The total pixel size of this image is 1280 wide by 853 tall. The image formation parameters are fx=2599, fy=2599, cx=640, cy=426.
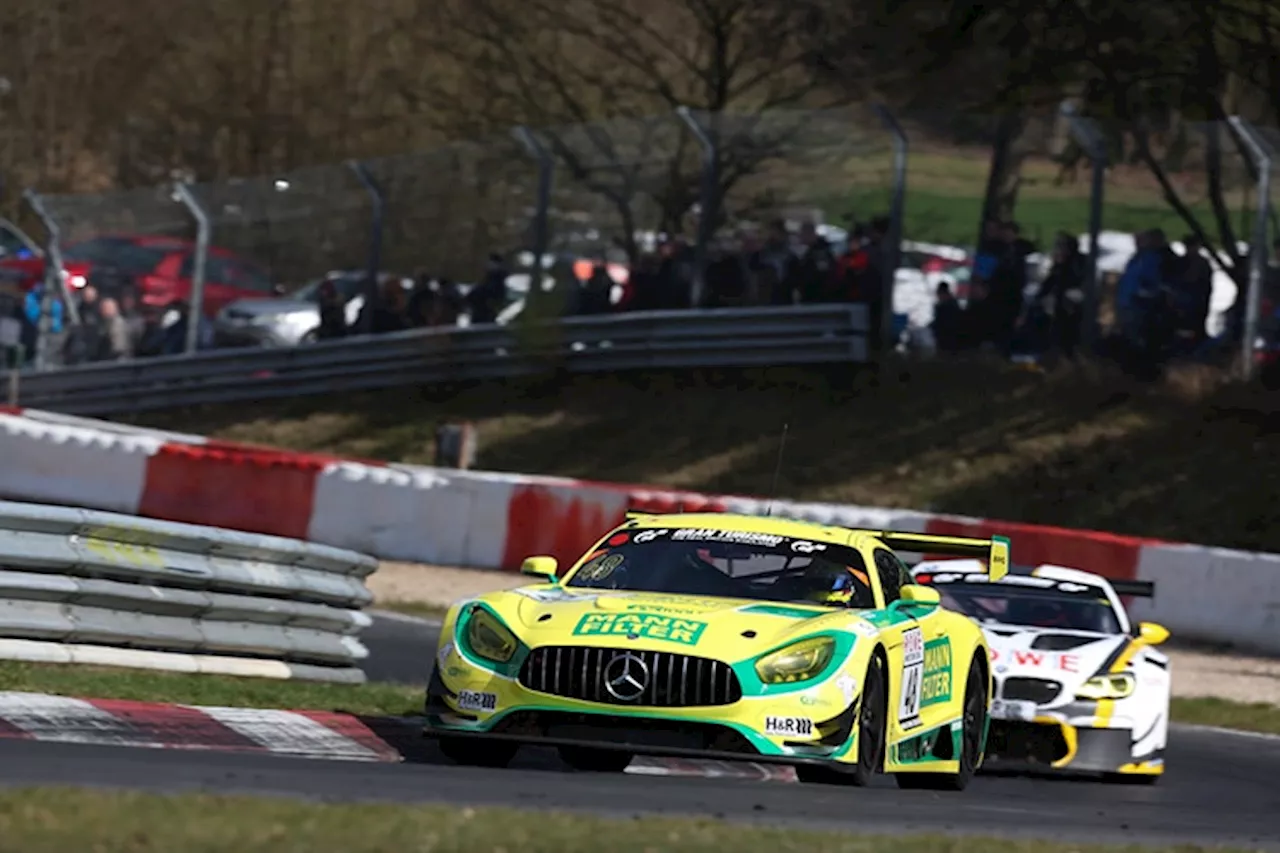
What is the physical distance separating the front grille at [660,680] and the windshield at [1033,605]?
14.9ft

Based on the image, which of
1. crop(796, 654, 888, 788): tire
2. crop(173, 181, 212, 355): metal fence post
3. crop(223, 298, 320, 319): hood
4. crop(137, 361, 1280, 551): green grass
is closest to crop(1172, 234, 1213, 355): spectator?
crop(137, 361, 1280, 551): green grass

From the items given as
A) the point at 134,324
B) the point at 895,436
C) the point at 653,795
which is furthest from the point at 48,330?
the point at 653,795

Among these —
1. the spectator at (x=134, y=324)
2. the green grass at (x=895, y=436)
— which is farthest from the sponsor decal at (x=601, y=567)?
the spectator at (x=134, y=324)

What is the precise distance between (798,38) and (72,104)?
17.1 m

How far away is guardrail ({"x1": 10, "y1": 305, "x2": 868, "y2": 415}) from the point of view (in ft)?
87.9

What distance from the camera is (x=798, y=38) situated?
105 feet

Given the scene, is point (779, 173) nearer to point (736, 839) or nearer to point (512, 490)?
point (512, 490)

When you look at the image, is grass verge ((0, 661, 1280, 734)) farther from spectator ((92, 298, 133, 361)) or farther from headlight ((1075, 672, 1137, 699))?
spectator ((92, 298, 133, 361))

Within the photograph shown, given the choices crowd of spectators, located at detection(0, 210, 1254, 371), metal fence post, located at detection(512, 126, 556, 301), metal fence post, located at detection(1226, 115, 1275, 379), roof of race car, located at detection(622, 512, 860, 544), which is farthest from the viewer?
metal fence post, located at detection(512, 126, 556, 301)

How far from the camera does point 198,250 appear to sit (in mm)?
28688

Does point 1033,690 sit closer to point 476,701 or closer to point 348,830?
point 476,701

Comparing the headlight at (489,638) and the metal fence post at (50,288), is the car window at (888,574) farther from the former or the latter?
the metal fence post at (50,288)

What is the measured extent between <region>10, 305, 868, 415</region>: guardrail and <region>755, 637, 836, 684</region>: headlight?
Answer: 55.7ft

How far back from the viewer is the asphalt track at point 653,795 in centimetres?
827
